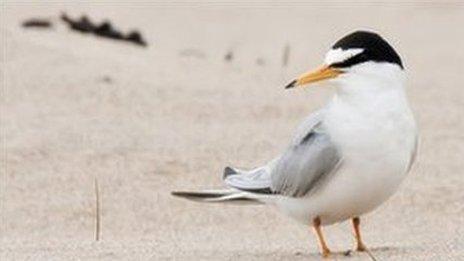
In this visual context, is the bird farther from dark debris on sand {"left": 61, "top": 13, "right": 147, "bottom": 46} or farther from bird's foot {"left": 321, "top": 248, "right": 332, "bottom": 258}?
dark debris on sand {"left": 61, "top": 13, "right": 147, "bottom": 46}

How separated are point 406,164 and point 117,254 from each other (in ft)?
3.61

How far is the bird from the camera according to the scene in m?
5.51

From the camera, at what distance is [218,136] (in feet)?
Result: 27.9

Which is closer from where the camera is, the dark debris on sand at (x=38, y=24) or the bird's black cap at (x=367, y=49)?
the bird's black cap at (x=367, y=49)

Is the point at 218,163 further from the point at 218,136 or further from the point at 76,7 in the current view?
the point at 76,7

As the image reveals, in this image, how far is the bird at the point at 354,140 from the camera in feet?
18.1

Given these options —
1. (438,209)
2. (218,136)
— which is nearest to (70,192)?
(218,136)

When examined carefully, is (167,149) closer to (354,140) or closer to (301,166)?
(301,166)

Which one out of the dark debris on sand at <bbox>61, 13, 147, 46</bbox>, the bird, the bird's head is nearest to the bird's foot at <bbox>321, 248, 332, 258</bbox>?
the bird

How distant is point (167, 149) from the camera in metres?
8.29

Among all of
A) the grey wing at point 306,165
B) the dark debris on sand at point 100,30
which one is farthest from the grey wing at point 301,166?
the dark debris on sand at point 100,30

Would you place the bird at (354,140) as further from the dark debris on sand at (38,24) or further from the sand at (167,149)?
the dark debris on sand at (38,24)

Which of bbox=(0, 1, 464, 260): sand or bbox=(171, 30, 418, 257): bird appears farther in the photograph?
bbox=(0, 1, 464, 260): sand

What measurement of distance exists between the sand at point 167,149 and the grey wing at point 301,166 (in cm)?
25
